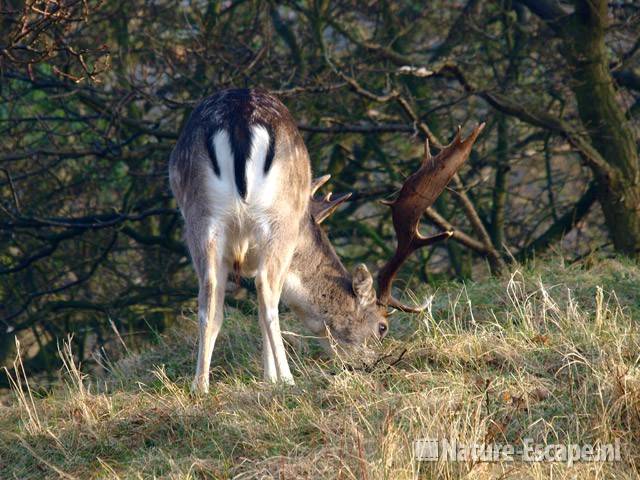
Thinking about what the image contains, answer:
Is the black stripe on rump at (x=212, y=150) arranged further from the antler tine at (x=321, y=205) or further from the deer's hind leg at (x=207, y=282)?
the antler tine at (x=321, y=205)

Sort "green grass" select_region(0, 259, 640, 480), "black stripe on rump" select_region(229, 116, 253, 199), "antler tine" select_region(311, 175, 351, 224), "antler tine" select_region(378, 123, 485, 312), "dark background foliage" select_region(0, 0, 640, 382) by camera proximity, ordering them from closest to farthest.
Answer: "green grass" select_region(0, 259, 640, 480)
"black stripe on rump" select_region(229, 116, 253, 199)
"antler tine" select_region(378, 123, 485, 312)
"antler tine" select_region(311, 175, 351, 224)
"dark background foliage" select_region(0, 0, 640, 382)

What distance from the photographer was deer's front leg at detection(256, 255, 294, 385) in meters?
5.72

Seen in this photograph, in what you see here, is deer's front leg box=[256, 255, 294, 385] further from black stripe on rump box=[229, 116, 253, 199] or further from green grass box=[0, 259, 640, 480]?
black stripe on rump box=[229, 116, 253, 199]

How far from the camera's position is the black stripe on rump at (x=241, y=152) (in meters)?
5.45

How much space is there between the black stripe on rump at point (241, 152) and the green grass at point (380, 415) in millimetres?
1076

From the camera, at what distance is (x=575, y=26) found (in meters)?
8.62

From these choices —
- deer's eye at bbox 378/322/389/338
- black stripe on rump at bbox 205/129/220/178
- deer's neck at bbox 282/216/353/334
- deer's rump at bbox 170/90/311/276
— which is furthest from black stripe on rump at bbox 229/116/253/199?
deer's eye at bbox 378/322/389/338

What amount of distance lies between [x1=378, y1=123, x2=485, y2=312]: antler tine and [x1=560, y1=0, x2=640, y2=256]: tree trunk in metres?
2.81

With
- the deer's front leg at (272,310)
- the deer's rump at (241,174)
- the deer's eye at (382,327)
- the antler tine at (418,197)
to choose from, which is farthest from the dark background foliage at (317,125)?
the deer's front leg at (272,310)

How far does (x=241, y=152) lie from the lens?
18.0 feet

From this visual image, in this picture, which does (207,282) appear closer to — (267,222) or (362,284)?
(267,222)

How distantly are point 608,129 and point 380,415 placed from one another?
17.2ft

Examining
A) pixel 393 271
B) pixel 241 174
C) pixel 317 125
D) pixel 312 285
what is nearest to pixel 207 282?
pixel 241 174

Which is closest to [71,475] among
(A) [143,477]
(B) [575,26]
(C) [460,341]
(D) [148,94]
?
(A) [143,477]
